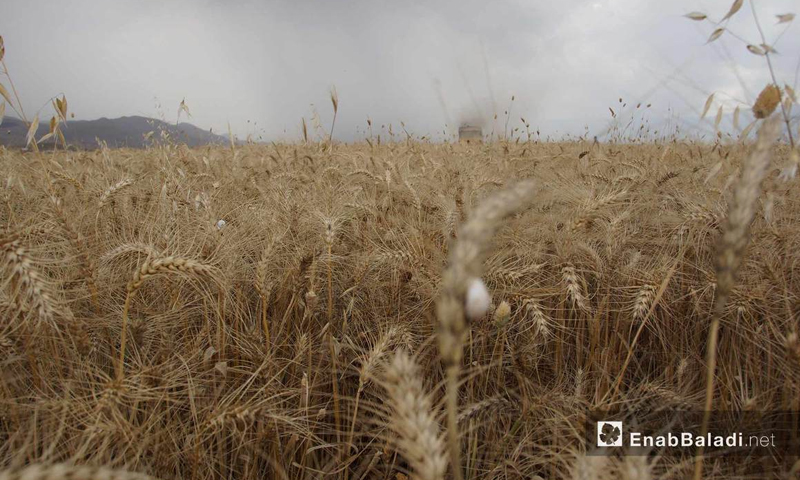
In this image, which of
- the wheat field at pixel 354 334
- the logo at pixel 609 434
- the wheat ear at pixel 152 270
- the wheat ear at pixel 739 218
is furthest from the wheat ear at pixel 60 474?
the logo at pixel 609 434

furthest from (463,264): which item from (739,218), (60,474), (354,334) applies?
(354,334)

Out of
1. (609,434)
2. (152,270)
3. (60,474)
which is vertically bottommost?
(609,434)

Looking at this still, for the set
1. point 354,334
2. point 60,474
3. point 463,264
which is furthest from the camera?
point 354,334

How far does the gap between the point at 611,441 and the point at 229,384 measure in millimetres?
1217

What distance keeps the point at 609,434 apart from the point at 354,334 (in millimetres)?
981

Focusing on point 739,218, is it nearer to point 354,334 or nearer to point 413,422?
point 413,422

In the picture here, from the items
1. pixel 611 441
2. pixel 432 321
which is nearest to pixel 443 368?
pixel 432 321

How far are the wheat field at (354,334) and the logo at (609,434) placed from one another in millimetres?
46

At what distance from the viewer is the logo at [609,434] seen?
94 cm

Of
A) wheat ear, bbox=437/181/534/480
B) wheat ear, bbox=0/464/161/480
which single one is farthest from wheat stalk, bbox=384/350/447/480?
wheat ear, bbox=0/464/161/480

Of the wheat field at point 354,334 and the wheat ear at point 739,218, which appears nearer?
the wheat ear at point 739,218

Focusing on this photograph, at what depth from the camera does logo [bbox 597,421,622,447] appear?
0.94 metres

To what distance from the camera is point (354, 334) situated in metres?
1.61

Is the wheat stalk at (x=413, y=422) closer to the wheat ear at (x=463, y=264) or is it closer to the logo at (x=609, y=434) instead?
the wheat ear at (x=463, y=264)
